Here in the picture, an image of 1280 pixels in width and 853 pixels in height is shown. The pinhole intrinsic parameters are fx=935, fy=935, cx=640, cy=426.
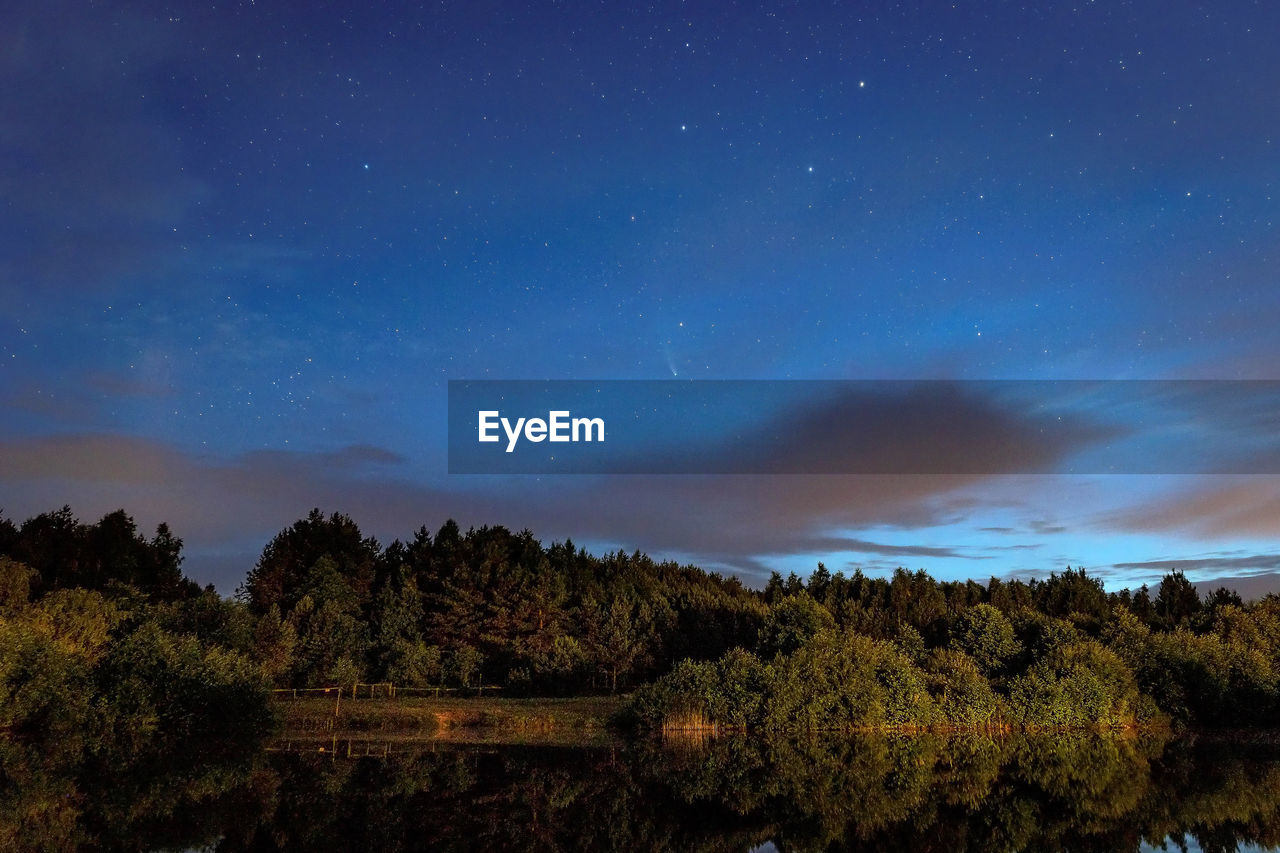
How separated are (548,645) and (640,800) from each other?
51.3 m

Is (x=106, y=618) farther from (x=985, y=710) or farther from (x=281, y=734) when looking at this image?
(x=985, y=710)

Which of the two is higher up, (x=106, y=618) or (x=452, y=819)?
(x=106, y=618)

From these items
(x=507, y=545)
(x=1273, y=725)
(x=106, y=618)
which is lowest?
(x=1273, y=725)

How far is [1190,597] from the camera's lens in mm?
100312

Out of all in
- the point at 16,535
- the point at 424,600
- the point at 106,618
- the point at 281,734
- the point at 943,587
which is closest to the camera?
the point at 281,734

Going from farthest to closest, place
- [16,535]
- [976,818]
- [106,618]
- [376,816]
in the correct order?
[16,535] → [106,618] → [976,818] → [376,816]

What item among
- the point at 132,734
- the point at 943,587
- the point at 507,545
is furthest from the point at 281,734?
the point at 943,587

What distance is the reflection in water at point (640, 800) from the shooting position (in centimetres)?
1969

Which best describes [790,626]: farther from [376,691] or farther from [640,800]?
[376,691]

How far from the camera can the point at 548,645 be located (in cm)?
7519

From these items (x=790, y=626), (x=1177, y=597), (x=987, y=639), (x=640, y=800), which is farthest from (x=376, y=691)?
(x=1177, y=597)

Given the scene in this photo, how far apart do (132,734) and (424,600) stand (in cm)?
4389

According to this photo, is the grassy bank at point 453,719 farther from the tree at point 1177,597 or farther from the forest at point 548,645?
the tree at point 1177,597

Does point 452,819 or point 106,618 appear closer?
point 452,819
